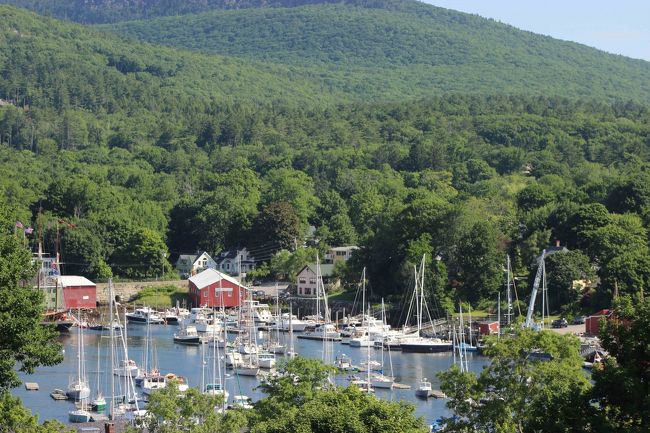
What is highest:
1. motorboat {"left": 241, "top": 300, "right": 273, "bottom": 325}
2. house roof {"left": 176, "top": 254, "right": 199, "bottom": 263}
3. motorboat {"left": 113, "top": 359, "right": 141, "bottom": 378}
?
house roof {"left": 176, "top": 254, "right": 199, "bottom": 263}

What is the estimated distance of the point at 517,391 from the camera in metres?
30.2

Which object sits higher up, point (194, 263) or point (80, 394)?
point (194, 263)

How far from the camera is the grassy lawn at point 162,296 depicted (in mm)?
85312

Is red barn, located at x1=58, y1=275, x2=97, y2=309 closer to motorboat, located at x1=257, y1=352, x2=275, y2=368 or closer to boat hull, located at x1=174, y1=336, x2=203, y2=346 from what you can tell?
boat hull, located at x1=174, y1=336, x2=203, y2=346

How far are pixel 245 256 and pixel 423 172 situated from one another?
29002 mm

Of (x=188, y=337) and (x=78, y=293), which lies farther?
(x=78, y=293)

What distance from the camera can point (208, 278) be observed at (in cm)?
8462

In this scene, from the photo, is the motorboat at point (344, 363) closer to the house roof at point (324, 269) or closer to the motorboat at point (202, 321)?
the motorboat at point (202, 321)

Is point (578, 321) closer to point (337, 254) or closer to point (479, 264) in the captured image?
point (479, 264)

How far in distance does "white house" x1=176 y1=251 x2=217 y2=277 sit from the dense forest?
183 centimetres

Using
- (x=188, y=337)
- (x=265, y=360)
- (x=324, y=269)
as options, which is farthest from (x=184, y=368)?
(x=324, y=269)

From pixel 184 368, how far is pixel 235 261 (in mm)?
35705

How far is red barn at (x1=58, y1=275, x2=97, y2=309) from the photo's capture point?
3191 inches

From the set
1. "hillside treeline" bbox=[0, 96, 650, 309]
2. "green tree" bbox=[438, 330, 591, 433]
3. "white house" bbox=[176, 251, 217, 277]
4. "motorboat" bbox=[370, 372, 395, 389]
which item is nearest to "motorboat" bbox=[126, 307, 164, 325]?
"hillside treeline" bbox=[0, 96, 650, 309]
